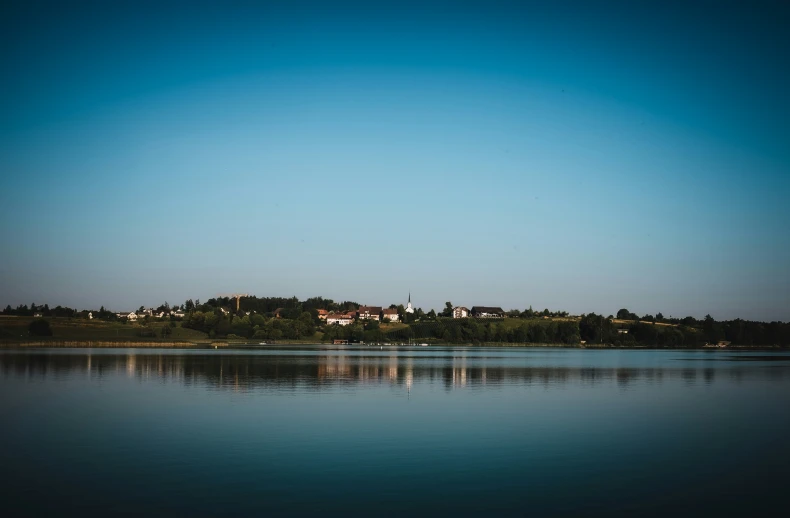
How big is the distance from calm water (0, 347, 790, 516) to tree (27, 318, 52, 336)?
99.3 metres

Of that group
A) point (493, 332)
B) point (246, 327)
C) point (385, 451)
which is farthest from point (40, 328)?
point (385, 451)

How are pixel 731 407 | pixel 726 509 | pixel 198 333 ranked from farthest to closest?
1. pixel 198 333
2. pixel 731 407
3. pixel 726 509

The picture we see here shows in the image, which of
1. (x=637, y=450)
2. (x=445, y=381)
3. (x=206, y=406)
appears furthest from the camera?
(x=445, y=381)

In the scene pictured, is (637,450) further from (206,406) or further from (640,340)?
(640,340)

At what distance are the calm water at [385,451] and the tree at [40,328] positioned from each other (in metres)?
99.3

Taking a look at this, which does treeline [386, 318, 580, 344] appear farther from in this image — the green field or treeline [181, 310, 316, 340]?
the green field

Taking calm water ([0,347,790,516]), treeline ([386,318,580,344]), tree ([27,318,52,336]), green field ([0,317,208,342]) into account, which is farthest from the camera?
treeline ([386,318,580,344])

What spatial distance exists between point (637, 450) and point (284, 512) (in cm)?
1345

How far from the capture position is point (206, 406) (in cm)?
3209

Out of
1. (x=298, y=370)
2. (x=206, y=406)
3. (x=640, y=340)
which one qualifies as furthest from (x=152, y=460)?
(x=640, y=340)

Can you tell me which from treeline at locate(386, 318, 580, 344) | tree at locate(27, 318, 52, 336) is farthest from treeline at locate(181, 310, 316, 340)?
tree at locate(27, 318, 52, 336)

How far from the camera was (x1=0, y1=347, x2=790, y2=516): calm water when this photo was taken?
1581cm

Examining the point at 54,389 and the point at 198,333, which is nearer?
the point at 54,389

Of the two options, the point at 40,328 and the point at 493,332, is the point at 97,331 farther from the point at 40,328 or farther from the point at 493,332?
the point at 493,332
